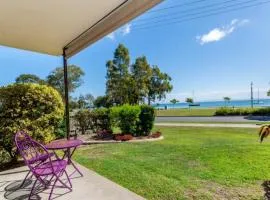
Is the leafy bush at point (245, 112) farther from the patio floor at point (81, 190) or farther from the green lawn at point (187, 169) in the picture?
the patio floor at point (81, 190)

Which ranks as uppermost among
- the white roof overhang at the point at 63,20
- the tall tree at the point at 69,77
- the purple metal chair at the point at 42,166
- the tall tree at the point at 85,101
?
the tall tree at the point at 69,77

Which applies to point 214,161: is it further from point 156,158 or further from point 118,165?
point 118,165

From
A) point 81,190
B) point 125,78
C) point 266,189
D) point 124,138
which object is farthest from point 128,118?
point 125,78

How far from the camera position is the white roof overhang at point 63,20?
3.62m

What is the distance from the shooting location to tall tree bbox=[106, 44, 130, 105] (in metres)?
25.8

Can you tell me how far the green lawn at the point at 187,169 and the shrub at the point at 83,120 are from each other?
4.29 metres

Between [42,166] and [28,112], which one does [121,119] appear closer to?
[28,112]

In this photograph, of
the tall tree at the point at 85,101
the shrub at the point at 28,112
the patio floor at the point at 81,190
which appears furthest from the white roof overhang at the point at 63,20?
the tall tree at the point at 85,101

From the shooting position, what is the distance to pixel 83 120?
447 inches

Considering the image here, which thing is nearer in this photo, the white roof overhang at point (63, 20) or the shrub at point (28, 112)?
the white roof overhang at point (63, 20)

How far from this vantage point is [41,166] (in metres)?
3.60

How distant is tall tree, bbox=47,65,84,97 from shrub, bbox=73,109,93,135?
12.4m

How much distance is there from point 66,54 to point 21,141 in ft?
8.71

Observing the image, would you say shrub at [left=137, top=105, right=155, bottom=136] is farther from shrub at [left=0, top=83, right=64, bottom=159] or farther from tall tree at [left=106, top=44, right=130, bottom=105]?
tall tree at [left=106, top=44, right=130, bottom=105]
